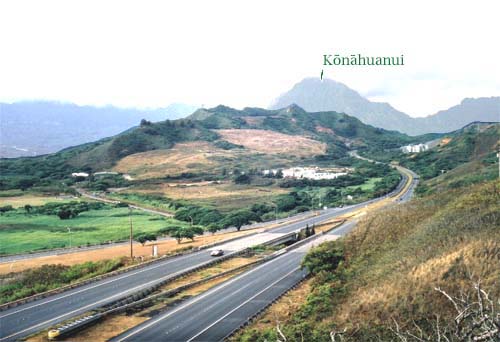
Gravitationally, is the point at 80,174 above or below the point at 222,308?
above

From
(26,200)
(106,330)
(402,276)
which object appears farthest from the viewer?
(26,200)

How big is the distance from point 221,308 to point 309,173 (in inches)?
5537

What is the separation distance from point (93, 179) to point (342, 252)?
459ft

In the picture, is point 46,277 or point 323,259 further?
point 46,277

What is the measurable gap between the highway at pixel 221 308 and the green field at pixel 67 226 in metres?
42.8

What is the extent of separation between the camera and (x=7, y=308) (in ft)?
124

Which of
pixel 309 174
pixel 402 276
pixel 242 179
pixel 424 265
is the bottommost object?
pixel 242 179

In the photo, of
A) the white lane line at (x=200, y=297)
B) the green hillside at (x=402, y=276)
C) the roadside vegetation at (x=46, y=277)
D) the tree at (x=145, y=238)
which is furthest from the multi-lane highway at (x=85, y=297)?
the tree at (x=145, y=238)

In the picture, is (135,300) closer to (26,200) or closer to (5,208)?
(5,208)

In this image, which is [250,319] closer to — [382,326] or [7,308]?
[382,326]

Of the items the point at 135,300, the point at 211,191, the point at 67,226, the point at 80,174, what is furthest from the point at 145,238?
the point at 80,174

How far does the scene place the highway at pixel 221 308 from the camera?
3106 cm

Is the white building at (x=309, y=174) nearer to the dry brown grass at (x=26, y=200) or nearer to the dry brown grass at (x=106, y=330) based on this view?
the dry brown grass at (x=26, y=200)

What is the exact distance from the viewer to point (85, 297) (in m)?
40.6
